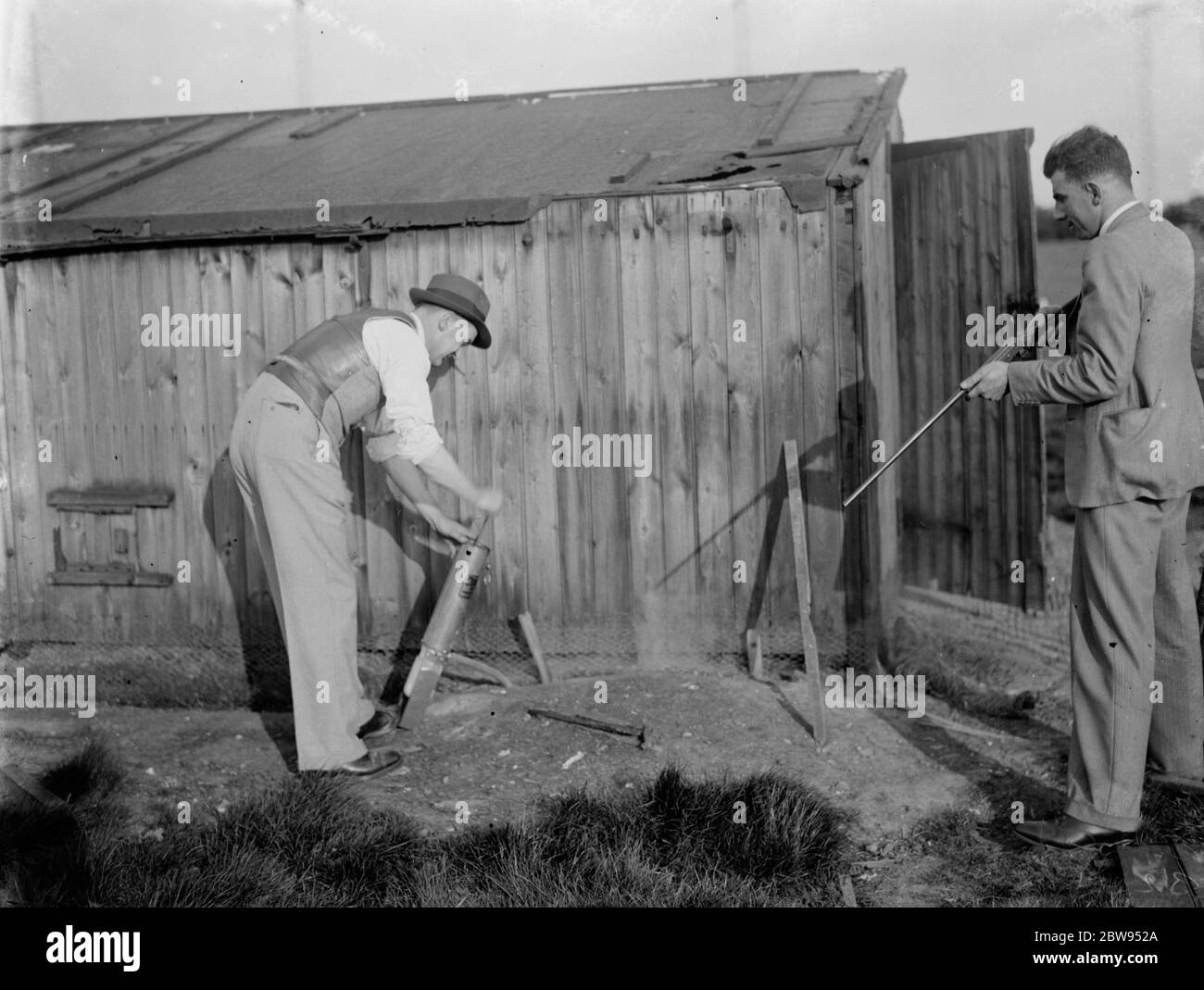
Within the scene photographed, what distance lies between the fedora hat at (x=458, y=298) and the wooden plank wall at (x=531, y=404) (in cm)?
106

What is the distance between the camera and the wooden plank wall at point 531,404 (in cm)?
670

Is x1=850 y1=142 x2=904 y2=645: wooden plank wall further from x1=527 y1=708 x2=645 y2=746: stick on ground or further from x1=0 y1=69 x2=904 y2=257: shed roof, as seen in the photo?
x1=527 y1=708 x2=645 y2=746: stick on ground

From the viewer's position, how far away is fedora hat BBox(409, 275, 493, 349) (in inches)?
225

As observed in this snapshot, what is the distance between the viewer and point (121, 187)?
7.84m

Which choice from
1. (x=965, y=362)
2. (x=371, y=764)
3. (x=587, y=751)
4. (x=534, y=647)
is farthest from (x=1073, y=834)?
(x=965, y=362)

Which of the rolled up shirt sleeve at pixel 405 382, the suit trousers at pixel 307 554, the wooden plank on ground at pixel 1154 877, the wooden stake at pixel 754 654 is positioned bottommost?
the wooden plank on ground at pixel 1154 877

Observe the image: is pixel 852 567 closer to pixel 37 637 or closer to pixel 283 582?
pixel 283 582

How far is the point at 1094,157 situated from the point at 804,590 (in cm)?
238

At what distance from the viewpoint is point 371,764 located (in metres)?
5.53

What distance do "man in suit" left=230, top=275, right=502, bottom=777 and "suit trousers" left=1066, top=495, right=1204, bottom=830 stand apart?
2.38 meters

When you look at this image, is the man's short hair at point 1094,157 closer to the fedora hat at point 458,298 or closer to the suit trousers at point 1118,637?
the suit trousers at point 1118,637

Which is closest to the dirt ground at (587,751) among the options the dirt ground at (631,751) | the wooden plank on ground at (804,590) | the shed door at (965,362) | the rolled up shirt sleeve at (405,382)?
the dirt ground at (631,751)

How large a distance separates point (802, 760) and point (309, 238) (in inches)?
154
